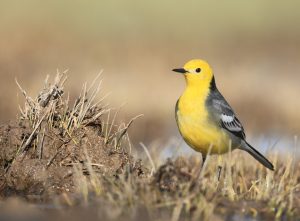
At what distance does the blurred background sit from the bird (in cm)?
407

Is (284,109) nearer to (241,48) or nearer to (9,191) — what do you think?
(241,48)

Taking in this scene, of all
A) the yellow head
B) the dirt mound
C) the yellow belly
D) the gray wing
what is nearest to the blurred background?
the gray wing

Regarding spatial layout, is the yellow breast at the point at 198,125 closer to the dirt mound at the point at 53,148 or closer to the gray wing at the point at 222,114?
the gray wing at the point at 222,114

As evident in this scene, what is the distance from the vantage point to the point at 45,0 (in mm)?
24109

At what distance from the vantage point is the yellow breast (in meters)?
9.89

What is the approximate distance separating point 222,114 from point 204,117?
1.16 feet

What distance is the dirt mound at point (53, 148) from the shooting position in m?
8.65

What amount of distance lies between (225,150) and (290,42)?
1240 centimetres

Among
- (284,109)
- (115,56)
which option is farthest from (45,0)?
(284,109)

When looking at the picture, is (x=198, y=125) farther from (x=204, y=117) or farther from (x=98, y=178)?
(x=98, y=178)

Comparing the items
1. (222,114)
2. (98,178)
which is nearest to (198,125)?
(222,114)

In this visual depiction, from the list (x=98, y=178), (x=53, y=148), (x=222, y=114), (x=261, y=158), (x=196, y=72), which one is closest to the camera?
(x=98, y=178)

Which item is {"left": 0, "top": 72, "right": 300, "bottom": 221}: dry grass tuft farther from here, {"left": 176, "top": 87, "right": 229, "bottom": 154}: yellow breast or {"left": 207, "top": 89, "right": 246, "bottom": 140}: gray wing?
{"left": 207, "top": 89, "right": 246, "bottom": 140}: gray wing

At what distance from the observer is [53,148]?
8836 mm
